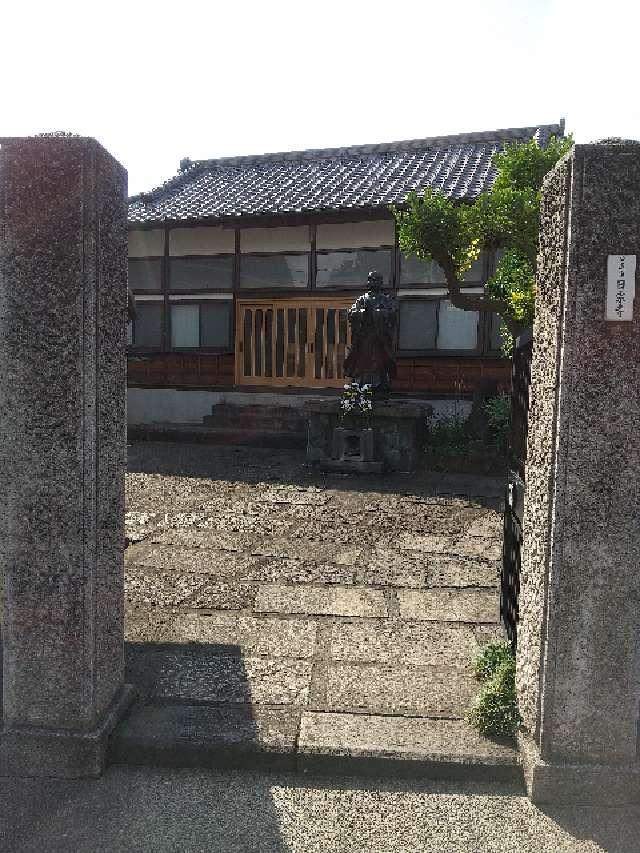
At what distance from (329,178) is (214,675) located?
572 inches

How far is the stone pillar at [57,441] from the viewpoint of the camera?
227cm

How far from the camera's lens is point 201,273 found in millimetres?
14195

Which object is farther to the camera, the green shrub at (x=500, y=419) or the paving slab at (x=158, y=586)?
the green shrub at (x=500, y=419)

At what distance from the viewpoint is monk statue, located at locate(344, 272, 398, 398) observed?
9.88 m

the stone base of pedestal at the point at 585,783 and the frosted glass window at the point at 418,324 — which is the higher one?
the frosted glass window at the point at 418,324

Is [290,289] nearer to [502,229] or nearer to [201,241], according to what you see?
[201,241]

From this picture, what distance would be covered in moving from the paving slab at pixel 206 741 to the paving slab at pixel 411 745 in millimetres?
102

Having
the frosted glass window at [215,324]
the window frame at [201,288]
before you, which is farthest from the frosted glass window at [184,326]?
the window frame at [201,288]

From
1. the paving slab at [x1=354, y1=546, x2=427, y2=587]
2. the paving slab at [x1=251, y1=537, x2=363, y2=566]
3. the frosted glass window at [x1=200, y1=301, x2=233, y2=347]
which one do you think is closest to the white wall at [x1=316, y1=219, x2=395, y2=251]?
the frosted glass window at [x1=200, y1=301, x2=233, y2=347]

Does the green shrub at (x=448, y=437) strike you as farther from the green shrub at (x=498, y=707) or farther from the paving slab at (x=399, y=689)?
the green shrub at (x=498, y=707)

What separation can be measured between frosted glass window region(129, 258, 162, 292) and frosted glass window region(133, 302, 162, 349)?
16.8 inches

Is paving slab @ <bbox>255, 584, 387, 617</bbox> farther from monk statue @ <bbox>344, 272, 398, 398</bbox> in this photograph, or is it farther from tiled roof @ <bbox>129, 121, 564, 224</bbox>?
tiled roof @ <bbox>129, 121, 564, 224</bbox>

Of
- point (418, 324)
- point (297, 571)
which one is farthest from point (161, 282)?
point (297, 571)

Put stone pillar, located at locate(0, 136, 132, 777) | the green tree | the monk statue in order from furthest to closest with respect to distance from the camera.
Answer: the monk statue
the green tree
stone pillar, located at locate(0, 136, 132, 777)
